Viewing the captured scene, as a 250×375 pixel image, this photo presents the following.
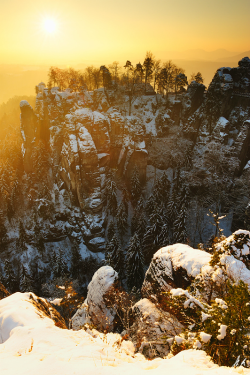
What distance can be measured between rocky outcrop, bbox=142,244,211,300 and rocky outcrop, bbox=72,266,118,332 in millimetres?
2949

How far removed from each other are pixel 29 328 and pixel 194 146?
158 ft

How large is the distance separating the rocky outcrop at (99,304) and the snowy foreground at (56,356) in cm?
845

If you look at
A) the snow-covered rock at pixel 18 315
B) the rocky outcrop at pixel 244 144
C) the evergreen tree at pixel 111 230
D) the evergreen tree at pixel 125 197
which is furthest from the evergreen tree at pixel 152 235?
the snow-covered rock at pixel 18 315

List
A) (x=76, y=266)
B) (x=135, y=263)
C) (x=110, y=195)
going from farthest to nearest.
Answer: (x=110, y=195)
(x=76, y=266)
(x=135, y=263)

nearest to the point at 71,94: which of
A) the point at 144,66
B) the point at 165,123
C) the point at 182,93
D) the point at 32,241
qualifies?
the point at 144,66

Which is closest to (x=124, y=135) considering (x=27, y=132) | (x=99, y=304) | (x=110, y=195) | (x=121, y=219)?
(x=110, y=195)

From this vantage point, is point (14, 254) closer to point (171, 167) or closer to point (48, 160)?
point (48, 160)

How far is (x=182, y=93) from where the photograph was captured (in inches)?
2200

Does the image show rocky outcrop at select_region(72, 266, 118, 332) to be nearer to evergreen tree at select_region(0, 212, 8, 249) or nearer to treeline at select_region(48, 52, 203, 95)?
evergreen tree at select_region(0, 212, 8, 249)

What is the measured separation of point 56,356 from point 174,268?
8.79 metres

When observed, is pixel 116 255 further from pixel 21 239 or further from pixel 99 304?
pixel 21 239

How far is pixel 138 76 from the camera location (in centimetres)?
5475

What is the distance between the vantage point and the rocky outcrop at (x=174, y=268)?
35.4 feet

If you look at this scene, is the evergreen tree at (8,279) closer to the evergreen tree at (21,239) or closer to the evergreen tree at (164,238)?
the evergreen tree at (21,239)
